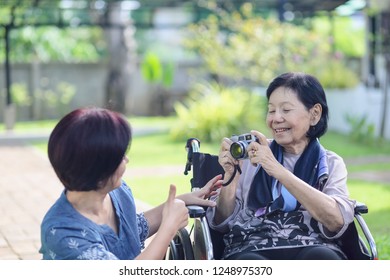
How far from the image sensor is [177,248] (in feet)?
12.1

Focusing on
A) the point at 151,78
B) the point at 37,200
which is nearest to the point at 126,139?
the point at 37,200

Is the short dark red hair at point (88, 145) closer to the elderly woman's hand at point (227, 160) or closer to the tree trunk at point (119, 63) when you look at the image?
the elderly woman's hand at point (227, 160)

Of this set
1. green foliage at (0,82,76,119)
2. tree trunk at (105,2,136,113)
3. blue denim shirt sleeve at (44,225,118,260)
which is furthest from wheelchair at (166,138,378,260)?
tree trunk at (105,2,136,113)

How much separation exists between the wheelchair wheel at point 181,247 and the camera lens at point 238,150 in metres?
0.45

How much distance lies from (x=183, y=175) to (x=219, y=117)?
4376mm

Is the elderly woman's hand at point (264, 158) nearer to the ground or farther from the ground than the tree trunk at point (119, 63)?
farther from the ground

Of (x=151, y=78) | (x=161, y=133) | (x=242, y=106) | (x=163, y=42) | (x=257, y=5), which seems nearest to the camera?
(x=242, y=106)

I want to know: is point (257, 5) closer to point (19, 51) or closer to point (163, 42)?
point (19, 51)

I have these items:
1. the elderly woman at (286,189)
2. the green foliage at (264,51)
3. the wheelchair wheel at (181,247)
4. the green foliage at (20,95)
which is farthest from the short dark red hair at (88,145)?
the green foliage at (20,95)

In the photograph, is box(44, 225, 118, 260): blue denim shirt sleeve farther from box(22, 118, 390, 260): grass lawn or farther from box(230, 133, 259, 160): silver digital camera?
box(22, 118, 390, 260): grass lawn

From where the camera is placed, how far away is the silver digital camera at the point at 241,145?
3340 millimetres

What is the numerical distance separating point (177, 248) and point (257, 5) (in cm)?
1388

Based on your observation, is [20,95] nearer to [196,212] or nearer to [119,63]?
[119,63]

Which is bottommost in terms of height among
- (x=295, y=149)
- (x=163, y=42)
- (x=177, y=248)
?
(x=163, y=42)
